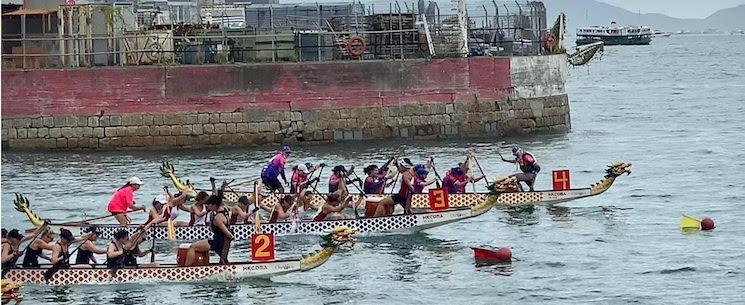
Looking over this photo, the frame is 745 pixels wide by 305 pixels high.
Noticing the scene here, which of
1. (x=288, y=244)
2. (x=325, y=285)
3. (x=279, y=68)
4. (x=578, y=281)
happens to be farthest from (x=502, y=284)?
(x=279, y=68)

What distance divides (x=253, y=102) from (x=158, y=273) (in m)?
26.3

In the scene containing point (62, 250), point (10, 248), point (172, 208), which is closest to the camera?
point (10, 248)

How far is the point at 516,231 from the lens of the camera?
32.1 meters

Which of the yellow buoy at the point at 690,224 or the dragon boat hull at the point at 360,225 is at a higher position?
the dragon boat hull at the point at 360,225

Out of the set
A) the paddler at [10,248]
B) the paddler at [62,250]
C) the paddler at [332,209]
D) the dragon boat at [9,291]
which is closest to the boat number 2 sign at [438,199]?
the paddler at [332,209]

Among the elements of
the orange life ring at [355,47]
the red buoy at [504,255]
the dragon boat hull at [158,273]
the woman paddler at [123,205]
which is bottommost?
the red buoy at [504,255]

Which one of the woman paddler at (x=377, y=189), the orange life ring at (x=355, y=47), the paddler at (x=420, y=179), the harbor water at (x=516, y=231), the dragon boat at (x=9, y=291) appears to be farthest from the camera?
the orange life ring at (x=355, y=47)

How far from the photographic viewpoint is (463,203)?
32.3 meters

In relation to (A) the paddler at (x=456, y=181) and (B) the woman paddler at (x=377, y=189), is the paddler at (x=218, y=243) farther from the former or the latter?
(A) the paddler at (x=456, y=181)

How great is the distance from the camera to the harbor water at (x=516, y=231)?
24.6m

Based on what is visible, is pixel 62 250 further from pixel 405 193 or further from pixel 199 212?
pixel 405 193

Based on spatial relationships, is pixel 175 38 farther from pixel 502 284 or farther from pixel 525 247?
pixel 502 284

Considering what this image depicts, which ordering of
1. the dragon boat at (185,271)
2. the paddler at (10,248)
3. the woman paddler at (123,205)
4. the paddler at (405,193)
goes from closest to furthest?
the paddler at (10,248), the dragon boat at (185,271), the woman paddler at (123,205), the paddler at (405,193)

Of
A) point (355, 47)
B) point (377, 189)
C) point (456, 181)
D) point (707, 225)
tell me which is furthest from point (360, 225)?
point (355, 47)
